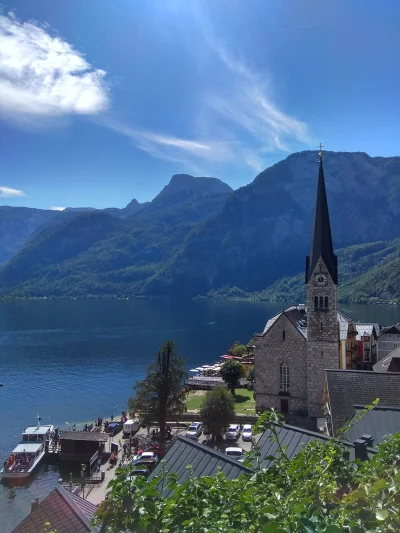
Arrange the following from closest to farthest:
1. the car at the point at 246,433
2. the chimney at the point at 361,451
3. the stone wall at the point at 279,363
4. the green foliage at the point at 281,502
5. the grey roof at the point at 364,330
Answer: the green foliage at the point at 281,502 < the chimney at the point at 361,451 < the car at the point at 246,433 < the stone wall at the point at 279,363 < the grey roof at the point at 364,330

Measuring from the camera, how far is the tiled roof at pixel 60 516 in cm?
1362

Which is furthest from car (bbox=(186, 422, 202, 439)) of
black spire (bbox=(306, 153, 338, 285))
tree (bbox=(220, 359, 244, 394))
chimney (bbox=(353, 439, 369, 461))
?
chimney (bbox=(353, 439, 369, 461))

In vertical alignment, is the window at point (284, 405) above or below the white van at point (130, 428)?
above

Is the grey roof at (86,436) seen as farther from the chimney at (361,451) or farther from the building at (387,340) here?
the building at (387,340)

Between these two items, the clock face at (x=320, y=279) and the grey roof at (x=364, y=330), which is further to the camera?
the grey roof at (x=364, y=330)

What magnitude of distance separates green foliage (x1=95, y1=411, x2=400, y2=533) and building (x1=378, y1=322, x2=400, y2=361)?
235 ft

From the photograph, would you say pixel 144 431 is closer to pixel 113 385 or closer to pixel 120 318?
pixel 113 385

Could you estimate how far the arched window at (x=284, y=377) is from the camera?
44188 mm

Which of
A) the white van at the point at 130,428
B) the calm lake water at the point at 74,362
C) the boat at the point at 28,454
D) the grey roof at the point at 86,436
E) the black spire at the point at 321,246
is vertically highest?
the black spire at the point at 321,246

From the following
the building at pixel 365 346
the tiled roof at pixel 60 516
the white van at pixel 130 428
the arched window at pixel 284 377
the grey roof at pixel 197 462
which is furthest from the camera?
the building at pixel 365 346

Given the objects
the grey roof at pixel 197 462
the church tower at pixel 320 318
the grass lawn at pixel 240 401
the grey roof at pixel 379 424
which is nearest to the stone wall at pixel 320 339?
the church tower at pixel 320 318

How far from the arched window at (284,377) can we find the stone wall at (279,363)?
281mm

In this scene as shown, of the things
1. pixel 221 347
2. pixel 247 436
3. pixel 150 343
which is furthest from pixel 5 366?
pixel 247 436

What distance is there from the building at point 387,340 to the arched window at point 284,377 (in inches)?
1367
